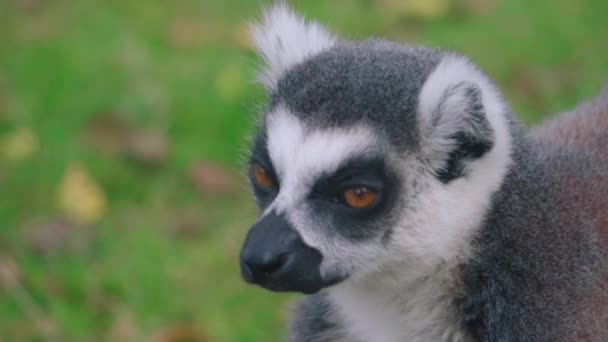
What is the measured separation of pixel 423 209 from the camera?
358 centimetres

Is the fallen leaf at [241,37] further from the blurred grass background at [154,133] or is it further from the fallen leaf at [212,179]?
the fallen leaf at [212,179]

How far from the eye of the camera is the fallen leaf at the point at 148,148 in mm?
6645

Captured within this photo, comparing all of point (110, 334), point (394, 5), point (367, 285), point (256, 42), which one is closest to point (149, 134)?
point (110, 334)

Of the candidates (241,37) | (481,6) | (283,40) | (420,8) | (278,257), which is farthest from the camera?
(481,6)

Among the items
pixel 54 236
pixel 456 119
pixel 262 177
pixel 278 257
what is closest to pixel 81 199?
pixel 54 236

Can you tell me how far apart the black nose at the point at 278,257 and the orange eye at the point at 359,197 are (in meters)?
0.20

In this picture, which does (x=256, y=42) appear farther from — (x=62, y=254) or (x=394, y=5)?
(x=394, y=5)

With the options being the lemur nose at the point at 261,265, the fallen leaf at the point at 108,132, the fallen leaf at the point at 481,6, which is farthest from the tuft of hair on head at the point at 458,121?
the fallen leaf at the point at 481,6

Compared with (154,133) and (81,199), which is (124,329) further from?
(154,133)

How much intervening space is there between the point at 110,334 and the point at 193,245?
2.90 feet

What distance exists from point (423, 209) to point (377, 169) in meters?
0.22

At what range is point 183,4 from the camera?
8.07 meters

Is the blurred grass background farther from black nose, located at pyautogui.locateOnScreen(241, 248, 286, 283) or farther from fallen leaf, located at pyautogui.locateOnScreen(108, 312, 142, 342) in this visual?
black nose, located at pyautogui.locateOnScreen(241, 248, 286, 283)

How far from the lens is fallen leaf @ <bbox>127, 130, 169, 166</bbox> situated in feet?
21.8
